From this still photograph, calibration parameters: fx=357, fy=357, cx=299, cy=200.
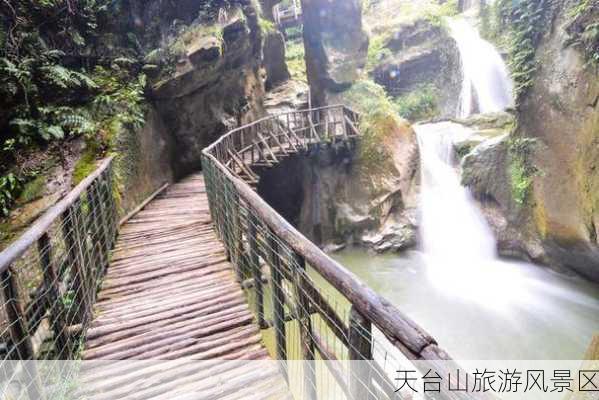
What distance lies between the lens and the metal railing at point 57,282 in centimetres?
228

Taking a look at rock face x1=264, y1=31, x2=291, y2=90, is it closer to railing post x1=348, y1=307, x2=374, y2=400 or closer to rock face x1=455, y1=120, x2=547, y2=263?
rock face x1=455, y1=120, x2=547, y2=263

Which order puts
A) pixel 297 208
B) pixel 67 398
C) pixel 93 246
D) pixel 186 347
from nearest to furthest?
pixel 67 398
pixel 186 347
pixel 93 246
pixel 297 208

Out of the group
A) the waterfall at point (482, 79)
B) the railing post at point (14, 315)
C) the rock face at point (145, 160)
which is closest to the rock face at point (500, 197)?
the waterfall at point (482, 79)

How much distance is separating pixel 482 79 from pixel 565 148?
954 centimetres

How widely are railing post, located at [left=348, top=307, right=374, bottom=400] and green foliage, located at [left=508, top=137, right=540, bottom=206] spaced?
990cm

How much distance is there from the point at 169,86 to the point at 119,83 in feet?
4.47

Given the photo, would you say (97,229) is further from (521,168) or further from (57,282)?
(521,168)

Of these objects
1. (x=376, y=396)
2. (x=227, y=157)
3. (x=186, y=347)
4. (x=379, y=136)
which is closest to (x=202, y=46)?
(x=227, y=157)

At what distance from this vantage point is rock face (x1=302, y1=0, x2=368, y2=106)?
1501 centimetres

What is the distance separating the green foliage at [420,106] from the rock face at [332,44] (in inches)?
161

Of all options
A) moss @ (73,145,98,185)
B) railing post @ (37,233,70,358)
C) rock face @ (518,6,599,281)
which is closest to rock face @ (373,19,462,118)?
rock face @ (518,6,599,281)

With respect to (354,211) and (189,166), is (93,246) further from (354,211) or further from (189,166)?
(354,211)

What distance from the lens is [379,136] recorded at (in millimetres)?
12367

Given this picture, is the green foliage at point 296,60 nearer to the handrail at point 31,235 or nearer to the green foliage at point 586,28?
the green foliage at point 586,28
